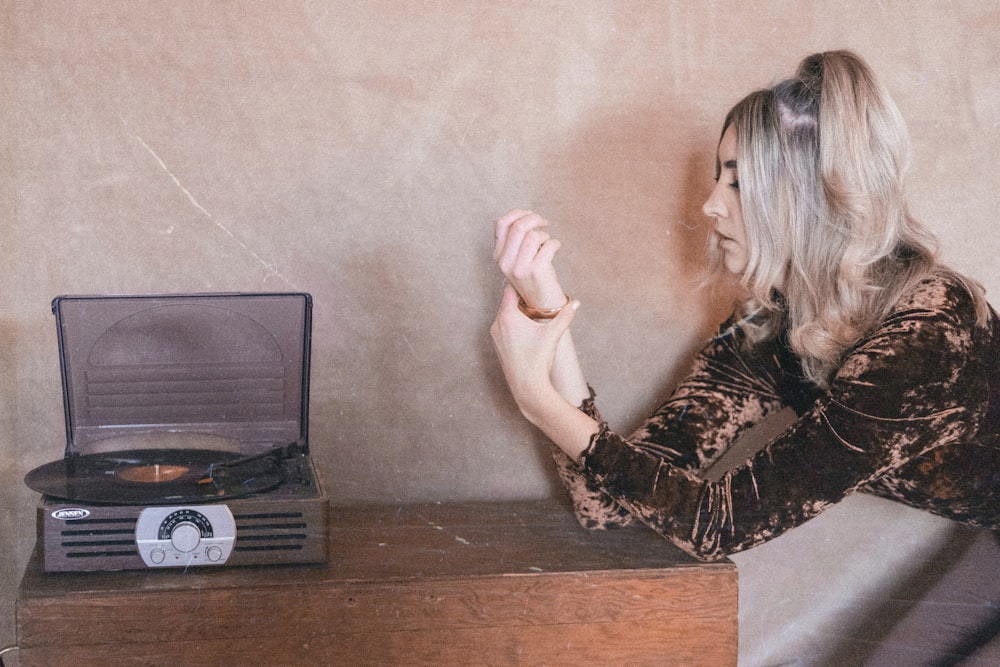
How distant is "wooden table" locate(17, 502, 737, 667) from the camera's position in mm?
1001

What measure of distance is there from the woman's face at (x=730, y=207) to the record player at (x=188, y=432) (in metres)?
0.58

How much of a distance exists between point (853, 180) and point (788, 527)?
45 centimetres

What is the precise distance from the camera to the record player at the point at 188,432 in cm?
103

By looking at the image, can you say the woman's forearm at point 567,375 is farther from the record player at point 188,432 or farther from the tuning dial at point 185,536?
the tuning dial at point 185,536

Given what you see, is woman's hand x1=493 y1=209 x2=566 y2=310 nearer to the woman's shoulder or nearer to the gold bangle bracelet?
the gold bangle bracelet

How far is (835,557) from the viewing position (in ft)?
5.33

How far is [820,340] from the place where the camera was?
1244 millimetres

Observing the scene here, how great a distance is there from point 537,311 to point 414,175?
1.10ft

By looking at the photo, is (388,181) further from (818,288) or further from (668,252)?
(818,288)

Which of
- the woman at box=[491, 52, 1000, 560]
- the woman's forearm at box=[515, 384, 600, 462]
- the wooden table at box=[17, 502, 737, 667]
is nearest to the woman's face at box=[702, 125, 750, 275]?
the woman at box=[491, 52, 1000, 560]

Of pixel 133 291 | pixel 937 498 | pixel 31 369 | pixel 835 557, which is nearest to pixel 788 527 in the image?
pixel 937 498

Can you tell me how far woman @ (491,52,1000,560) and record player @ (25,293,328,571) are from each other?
12.7 inches

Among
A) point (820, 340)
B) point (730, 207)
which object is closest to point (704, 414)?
point (820, 340)

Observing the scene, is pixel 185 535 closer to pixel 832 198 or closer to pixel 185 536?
pixel 185 536
